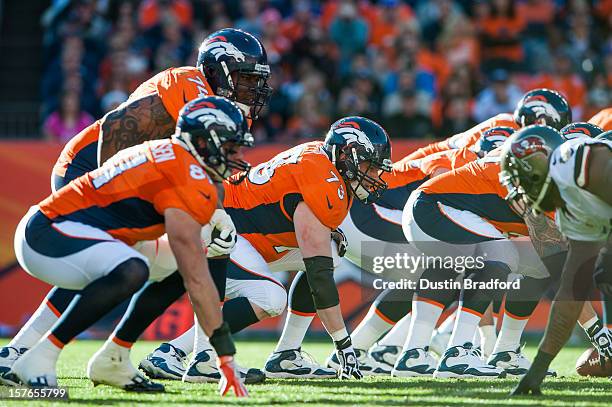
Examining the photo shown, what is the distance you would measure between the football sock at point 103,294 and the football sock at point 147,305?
0.47 meters

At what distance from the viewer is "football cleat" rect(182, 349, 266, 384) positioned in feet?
22.6

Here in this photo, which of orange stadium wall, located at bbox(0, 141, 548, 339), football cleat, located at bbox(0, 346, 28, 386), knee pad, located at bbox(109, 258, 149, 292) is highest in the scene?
knee pad, located at bbox(109, 258, 149, 292)

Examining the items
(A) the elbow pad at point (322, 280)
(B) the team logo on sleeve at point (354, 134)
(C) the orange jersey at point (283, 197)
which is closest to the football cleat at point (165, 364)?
(C) the orange jersey at point (283, 197)

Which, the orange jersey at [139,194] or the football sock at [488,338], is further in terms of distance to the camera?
the football sock at [488,338]

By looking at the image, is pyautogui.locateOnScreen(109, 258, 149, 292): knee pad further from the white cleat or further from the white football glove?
the white football glove

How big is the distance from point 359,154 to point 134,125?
158 centimetres

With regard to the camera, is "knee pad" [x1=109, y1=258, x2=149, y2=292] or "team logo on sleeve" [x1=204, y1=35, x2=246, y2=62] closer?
"knee pad" [x1=109, y1=258, x2=149, y2=292]

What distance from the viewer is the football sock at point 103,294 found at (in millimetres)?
5629

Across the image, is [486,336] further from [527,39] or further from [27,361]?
[527,39]

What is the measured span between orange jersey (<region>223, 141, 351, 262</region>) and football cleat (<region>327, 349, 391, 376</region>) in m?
0.88

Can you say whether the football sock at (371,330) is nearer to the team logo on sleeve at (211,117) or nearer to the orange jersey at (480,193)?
the orange jersey at (480,193)

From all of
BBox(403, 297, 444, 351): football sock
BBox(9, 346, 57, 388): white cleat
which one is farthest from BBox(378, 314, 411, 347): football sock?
BBox(9, 346, 57, 388): white cleat

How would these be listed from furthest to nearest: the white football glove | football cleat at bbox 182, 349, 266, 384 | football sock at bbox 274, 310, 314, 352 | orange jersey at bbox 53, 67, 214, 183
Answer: football sock at bbox 274, 310, 314, 352
orange jersey at bbox 53, 67, 214, 183
football cleat at bbox 182, 349, 266, 384
the white football glove

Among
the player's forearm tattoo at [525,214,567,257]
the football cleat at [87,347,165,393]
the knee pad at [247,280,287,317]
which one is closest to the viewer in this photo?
the football cleat at [87,347,165,393]
